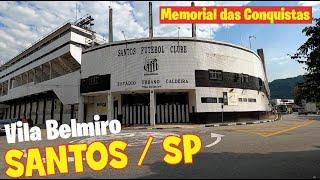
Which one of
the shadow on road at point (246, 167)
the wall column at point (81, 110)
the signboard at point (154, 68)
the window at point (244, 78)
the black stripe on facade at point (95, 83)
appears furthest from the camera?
the window at point (244, 78)

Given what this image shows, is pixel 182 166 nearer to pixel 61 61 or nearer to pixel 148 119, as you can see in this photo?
pixel 148 119

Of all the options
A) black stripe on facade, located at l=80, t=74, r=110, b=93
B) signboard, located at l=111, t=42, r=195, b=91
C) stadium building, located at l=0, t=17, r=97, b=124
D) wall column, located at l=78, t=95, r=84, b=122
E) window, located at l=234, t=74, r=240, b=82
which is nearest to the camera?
signboard, located at l=111, t=42, r=195, b=91

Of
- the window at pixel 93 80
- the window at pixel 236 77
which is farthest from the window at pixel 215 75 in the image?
the window at pixel 93 80

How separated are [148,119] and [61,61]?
18364 mm

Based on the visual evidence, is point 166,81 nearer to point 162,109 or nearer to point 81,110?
point 162,109

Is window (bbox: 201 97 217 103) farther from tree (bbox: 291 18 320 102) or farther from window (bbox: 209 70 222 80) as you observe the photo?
tree (bbox: 291 18 320 102)

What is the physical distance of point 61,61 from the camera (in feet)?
149

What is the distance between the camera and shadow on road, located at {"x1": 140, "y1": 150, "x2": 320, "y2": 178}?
7218mm

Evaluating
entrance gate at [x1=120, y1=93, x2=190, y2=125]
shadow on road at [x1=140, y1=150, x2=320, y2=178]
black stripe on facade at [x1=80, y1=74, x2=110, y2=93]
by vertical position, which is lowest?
shadow on road at [x1=140, y1=150, x2=320, y2=178]

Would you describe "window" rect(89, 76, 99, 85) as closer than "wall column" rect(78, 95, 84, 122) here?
Yes

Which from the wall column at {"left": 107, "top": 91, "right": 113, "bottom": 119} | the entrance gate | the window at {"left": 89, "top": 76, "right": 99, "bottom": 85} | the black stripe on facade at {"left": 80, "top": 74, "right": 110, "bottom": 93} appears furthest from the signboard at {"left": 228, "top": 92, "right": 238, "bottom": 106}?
the window at {"left": 89, "top": 76, "right": 99, "bottom": 85}

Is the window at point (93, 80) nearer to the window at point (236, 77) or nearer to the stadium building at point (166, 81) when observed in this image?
the stadium building at point (166, 81)

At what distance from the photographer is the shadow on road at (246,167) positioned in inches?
284

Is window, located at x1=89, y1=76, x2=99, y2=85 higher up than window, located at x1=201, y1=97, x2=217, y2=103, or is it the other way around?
window, located at x1=89, y1=76, x2=99, y2=85
